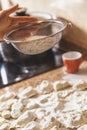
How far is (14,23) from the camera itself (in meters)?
0.97

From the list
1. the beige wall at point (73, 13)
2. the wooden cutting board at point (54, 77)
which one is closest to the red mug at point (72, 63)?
the wooden cutting board at point (54, 77)

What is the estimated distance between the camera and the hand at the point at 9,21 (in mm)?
924

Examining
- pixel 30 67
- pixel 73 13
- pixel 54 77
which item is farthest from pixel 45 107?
pixel 73 13

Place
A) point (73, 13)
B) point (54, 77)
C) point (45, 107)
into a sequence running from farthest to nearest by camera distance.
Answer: point (73, 13) → point (54, 77) → point (45, 107)

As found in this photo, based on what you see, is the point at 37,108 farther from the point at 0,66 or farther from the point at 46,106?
the point at 0,66

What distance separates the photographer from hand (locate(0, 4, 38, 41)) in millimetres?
924

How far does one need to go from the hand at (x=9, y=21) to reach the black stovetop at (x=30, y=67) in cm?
13

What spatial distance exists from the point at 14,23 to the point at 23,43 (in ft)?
0.44

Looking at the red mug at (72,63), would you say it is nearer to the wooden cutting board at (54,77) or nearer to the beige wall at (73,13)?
the wooden cutting board at (54,77)

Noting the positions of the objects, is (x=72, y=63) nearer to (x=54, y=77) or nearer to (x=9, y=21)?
(x=54, y=77)

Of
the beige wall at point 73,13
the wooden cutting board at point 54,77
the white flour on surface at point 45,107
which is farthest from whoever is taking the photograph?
the beige wall at point 73,13

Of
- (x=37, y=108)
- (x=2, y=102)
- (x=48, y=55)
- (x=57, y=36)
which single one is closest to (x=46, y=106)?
(x=37, y=108)

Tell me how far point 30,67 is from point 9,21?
0.57 ft

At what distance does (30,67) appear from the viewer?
1.02 metres
